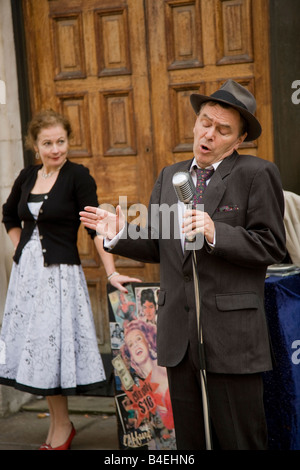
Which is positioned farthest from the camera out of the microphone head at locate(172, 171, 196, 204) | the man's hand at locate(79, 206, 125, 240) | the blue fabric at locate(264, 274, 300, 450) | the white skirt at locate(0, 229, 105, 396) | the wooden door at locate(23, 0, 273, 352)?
the wooden door at locate(23, 0, 273, 352)

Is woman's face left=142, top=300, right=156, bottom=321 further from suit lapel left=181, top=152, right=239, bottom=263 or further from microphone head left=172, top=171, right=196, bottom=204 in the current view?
microphone head left=172, top=171, right=196, bottom=204

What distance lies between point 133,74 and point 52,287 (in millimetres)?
1954

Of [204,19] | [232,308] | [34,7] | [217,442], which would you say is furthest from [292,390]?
[34,7]

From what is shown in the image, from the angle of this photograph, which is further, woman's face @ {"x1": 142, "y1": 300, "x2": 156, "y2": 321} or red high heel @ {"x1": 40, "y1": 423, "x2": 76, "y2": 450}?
red high heel @ {"x1": 40, "y1": 423, "x2": 76, "y2": 450}

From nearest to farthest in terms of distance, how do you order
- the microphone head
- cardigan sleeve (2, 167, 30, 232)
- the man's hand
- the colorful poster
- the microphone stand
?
the microphone head < the microphone stand < the man's hand < the colorful poster < cardigan sleeve (2, 167, 30, 232)

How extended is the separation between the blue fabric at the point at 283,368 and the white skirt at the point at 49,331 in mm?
1195

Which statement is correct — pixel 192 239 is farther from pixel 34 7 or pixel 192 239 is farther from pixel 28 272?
pixel 34 7

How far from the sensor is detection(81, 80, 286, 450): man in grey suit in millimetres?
2936

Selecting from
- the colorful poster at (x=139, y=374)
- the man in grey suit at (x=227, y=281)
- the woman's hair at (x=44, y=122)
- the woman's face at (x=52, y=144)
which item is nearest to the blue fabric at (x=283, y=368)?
the colorful poster at (x=139, y=374)

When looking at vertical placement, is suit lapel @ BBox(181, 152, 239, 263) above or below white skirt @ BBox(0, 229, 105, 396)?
above

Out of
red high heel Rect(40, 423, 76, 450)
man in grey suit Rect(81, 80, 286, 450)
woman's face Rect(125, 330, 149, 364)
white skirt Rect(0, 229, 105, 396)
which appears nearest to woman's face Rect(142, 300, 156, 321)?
woman's face Rect(125, 330, 149, 364)

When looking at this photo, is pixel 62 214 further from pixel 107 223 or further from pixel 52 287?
pixel 107 223

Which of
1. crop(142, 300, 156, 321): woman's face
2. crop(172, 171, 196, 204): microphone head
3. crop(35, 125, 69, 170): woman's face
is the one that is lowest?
crop(142, 300, 156, 321): woman's face

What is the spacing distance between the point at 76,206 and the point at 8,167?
53.6 inches
